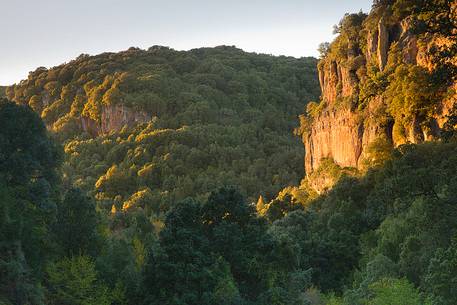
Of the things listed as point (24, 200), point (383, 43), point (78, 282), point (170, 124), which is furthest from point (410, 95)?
point (170, 124)

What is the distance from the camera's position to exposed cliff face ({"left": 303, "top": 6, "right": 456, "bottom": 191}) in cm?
6147

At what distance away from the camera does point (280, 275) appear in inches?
1566

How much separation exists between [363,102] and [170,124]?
280 ft

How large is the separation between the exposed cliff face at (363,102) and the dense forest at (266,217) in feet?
1.31

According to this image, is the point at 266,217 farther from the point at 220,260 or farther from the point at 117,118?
the point at 117,118

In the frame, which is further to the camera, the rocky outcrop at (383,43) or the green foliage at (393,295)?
the rocky outcrop at (383,43)

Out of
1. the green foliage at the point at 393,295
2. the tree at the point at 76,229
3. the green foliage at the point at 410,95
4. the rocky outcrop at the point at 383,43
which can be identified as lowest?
the green foliage at the point at 393,295

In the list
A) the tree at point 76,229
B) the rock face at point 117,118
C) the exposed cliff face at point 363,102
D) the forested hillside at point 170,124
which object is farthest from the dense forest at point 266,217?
the rock face at point 117,118

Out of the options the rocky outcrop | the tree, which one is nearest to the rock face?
the rocky outcrop

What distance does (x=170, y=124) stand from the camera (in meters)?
153

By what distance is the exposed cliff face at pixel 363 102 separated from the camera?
6147 cm

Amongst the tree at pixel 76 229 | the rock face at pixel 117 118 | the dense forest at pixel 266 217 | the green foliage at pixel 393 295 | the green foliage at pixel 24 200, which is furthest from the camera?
the rock face at pixel 117 118

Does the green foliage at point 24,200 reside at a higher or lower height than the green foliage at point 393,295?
higher

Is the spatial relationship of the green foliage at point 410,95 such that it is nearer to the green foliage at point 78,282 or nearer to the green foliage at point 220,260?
the green foliage at point 220,260
